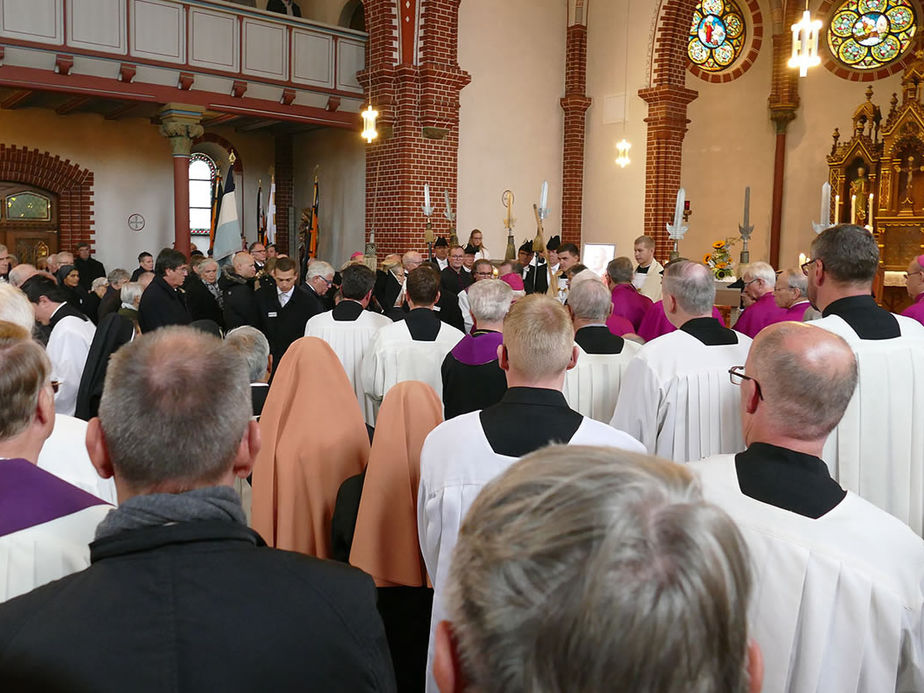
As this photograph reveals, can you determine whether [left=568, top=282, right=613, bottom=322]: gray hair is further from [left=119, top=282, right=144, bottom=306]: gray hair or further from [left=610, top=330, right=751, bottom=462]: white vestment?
[left=119, top=282, right=144, bottom=306]: gray hair

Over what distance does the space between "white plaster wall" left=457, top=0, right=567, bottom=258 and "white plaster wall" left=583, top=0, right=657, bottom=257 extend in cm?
67

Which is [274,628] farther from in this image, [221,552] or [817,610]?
[817,610]

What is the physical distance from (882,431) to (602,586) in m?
3.20

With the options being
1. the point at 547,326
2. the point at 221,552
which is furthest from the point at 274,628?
the point at 547,326

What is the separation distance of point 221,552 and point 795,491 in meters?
1.41

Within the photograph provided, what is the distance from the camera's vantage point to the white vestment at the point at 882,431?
3.57m

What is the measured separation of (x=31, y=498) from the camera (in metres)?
1.90

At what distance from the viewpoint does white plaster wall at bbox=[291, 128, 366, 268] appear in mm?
15781

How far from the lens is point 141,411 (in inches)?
63.4

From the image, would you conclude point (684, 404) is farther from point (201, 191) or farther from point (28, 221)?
point (201, 191)

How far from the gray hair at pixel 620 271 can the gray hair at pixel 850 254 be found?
3.19 m

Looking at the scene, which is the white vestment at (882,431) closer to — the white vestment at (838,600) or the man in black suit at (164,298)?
the white vestment at (838,600)

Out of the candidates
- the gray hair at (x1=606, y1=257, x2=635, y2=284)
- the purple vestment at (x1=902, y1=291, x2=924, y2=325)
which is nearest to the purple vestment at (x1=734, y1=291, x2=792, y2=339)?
the purple vestment at (x1=902, y1=291, x2=924, y2=325)

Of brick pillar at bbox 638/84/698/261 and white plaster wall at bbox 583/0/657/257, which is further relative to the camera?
white plaster wall at bbox 583/0/657/257
